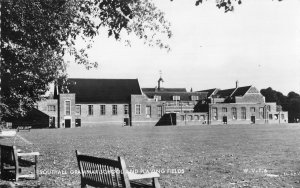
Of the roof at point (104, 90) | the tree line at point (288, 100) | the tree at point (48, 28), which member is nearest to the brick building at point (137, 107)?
the roof at point (104, 90)

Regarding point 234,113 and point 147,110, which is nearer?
point 147,110

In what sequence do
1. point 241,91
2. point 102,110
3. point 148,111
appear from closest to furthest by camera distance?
point 102,110
point 148,111
point 241,91

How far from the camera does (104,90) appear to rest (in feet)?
271

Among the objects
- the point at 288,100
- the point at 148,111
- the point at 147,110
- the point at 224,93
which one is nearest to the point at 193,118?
the point at 148,111

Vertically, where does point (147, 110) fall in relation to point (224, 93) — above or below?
below

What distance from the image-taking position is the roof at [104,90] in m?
79.7

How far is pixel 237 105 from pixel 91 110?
110 ft

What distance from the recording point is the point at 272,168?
1150 centimetres

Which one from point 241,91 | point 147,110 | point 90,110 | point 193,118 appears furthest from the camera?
point 241,91

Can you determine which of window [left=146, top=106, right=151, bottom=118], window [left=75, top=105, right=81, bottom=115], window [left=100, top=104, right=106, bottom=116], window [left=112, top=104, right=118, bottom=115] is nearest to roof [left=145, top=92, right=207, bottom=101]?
window [left=146, top=106, right=151, bottom=118]

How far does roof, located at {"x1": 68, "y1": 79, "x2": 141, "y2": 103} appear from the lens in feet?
261

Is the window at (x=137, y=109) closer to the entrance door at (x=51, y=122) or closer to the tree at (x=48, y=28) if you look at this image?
the entrance door at (x=51, y=122)

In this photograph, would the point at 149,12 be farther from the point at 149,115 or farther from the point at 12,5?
the point at 149,115

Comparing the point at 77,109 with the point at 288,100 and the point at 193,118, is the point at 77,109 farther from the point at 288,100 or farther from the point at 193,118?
the point at 288,100
